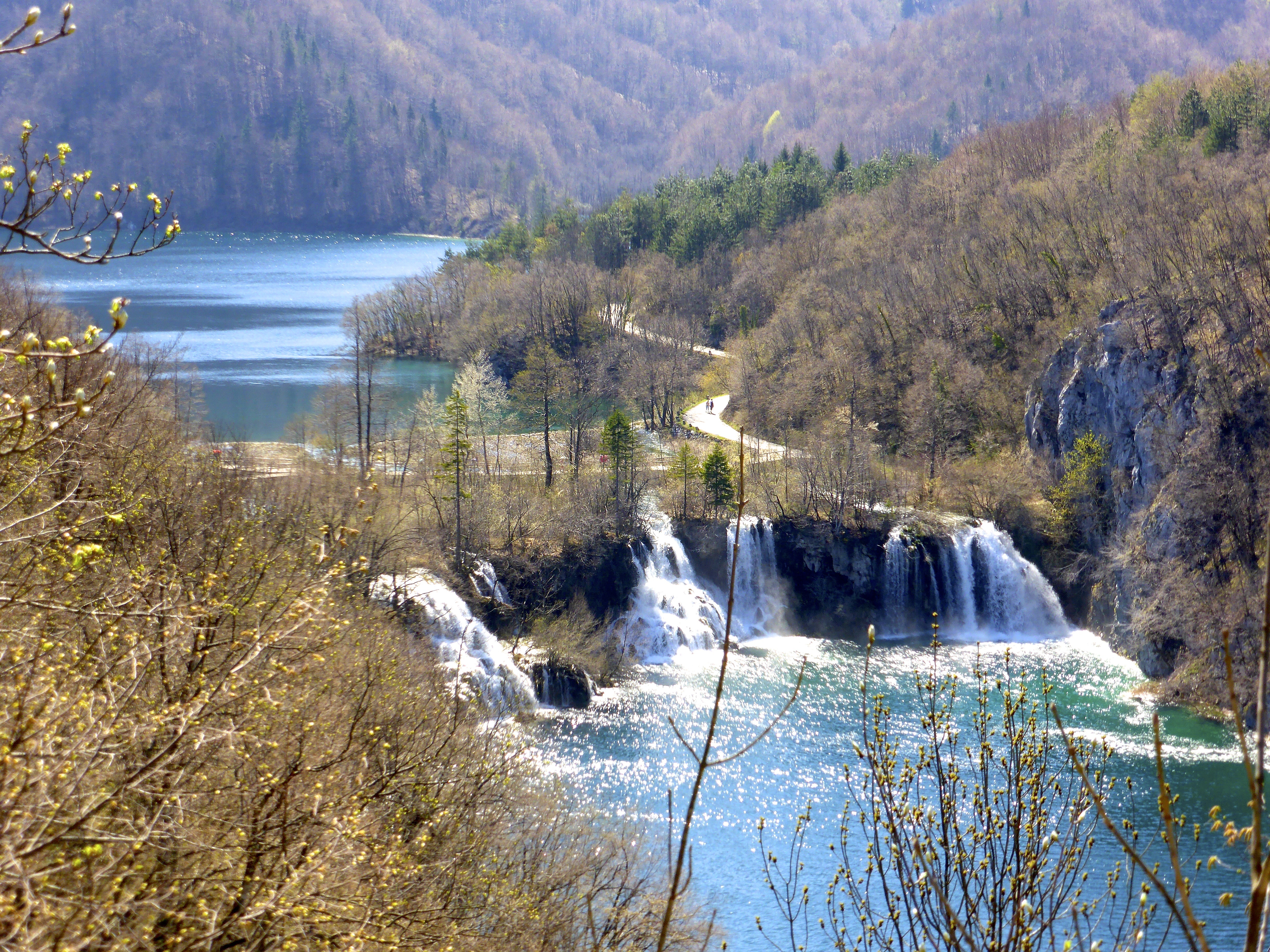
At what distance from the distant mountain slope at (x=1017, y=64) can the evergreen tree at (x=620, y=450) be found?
424 feet

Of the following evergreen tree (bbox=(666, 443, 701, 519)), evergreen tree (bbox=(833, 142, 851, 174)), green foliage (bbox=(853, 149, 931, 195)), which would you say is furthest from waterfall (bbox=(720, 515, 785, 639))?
evergreen tree (bbox=(833, 142, 851, 174))

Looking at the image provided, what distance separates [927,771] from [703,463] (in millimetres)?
21765

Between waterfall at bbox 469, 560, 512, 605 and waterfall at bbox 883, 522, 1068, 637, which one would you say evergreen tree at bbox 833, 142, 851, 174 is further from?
waterfall at bbox 469, 560, 512, 605

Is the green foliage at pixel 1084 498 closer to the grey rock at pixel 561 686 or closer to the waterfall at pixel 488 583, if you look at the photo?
the grey rock at pixel 561 686

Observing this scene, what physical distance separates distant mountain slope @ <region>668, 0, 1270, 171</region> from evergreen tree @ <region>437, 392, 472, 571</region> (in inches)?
5234

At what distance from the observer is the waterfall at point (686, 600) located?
37.2 m

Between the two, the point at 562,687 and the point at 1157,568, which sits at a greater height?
the point at 1157,568

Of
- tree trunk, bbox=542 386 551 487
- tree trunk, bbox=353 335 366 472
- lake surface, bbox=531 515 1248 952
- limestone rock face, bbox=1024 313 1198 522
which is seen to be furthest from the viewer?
tree trunk, bbox=542 386 551 487

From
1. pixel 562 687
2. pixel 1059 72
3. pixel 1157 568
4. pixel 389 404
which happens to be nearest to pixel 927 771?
pixel 562 687

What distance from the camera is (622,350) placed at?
69312mm

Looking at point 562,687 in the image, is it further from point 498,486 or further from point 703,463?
point 703,463

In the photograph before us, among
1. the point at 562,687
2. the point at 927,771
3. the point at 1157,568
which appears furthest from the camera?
the point at 1157,568

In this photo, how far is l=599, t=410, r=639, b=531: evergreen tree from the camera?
40.4 m

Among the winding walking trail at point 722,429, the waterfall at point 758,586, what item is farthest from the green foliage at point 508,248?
the waterfall at point 758,586
